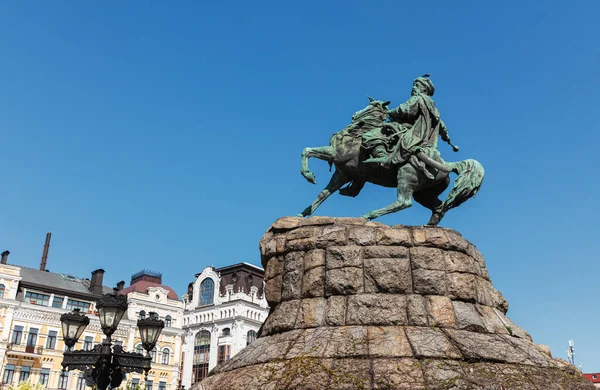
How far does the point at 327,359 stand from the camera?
8328 millimetres

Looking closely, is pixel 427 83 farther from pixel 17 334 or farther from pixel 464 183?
pixel 17 334

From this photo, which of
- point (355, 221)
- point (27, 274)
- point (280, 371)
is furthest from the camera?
point (27, 274)

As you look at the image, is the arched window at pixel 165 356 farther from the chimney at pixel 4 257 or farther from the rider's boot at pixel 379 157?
the rider's boot at pixel 379 157

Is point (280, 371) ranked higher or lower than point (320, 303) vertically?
lower

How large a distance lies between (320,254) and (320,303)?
0.88 m

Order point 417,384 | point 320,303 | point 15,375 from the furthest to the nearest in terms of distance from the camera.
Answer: point 15,375
point 320,303
point 417,384

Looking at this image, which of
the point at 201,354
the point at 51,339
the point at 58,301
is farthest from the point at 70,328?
the point at 201,354

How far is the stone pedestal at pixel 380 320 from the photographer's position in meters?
8.00

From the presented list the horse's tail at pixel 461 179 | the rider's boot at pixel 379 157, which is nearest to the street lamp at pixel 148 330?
the rider's boot at pixel 379 157

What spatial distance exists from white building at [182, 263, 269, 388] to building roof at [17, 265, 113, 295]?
37.5 ft

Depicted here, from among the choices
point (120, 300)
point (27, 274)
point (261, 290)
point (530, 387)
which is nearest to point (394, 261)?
point (530, 387)

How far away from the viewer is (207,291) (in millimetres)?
63031

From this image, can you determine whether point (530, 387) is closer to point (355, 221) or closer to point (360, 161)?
point (355, 221)

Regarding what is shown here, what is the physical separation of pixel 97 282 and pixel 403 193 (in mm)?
46198
